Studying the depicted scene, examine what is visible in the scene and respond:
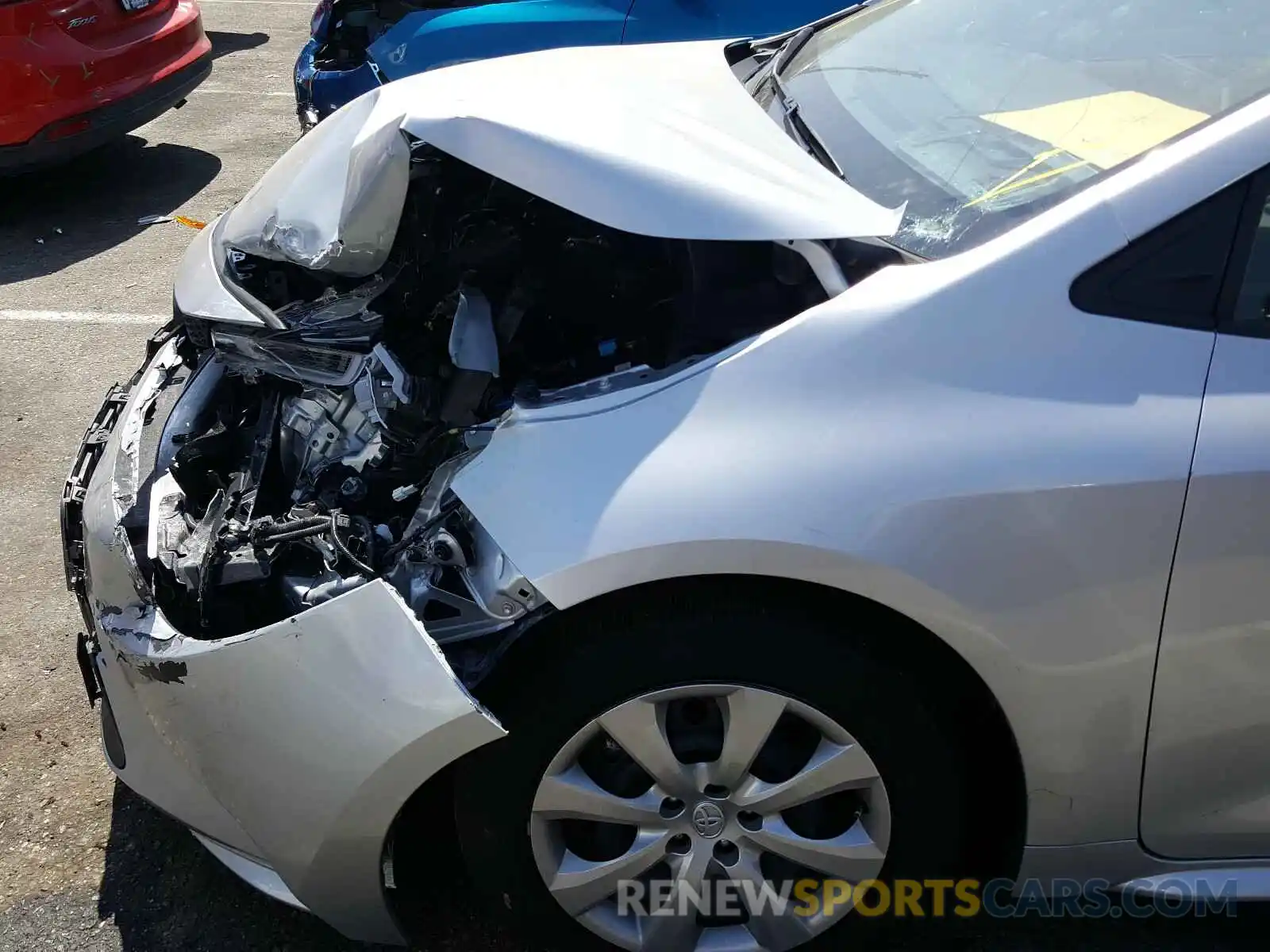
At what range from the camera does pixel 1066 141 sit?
192cm

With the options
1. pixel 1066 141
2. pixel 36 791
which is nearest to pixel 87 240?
pixel 36 791

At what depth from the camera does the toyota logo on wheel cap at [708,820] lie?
184 cm

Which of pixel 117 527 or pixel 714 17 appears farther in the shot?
pixel 714 17

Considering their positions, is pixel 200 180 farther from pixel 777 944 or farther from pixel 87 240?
pixel 777 944

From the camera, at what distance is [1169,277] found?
1630mm

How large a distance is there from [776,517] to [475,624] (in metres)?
0.50

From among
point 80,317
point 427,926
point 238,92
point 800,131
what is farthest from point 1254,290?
point 238,92

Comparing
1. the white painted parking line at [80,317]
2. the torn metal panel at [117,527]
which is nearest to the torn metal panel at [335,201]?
the torn metal panel at [117,527]

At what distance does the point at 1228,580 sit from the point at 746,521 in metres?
0.70

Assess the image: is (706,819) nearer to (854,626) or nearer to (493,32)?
(854,626)

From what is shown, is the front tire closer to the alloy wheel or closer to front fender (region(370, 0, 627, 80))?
the alloy wheel

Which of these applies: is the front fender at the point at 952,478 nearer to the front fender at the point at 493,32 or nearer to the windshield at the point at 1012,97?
the windshield at the point at 1012,97

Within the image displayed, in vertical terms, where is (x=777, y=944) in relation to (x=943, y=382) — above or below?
below

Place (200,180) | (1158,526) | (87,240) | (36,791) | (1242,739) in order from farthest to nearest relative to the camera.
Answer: (200,180)
(87,240)
(36,791)
(1242,739)
(1158,526)
